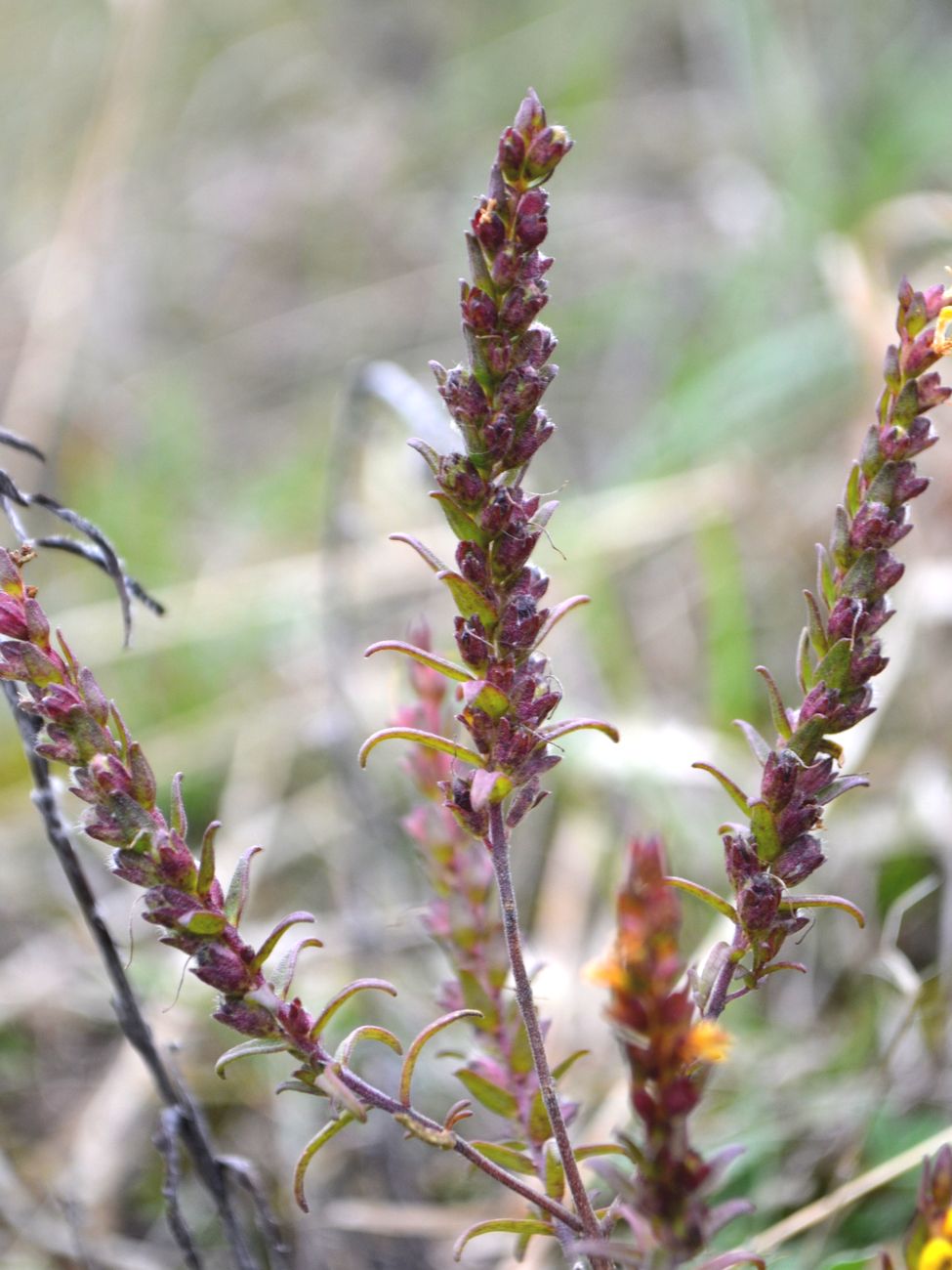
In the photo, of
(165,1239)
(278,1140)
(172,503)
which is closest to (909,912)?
(278,1140)

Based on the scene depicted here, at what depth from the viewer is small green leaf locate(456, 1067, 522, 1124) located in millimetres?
1321

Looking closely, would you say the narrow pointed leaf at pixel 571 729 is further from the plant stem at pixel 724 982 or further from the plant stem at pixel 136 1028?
the plant stem at pixel 136 1028

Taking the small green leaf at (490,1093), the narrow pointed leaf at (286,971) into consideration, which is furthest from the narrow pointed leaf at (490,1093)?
the narrow pointed leaf at (286,971)

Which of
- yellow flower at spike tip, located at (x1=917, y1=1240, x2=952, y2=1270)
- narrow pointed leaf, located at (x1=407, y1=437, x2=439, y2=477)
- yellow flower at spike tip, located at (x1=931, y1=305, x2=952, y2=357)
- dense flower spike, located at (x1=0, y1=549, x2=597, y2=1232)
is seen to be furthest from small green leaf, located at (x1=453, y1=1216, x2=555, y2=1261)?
yellow flower at spike tip, located at (x1=931, y1=305, x2=952, y2=357)

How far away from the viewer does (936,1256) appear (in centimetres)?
106

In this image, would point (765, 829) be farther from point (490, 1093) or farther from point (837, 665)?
point (490, 1093)

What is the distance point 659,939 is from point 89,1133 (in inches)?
82.7

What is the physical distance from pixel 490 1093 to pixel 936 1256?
1.58 feet

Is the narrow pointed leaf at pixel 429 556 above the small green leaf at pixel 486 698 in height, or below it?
above

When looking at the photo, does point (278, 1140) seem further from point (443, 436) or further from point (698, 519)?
point (698, 519)

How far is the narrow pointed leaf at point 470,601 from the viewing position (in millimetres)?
1083

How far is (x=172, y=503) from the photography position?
15.5 feet

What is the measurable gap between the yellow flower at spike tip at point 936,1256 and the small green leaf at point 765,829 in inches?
14.2

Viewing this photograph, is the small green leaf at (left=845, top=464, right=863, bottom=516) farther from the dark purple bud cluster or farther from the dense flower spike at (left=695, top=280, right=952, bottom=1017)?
the dark purple bud cluster
